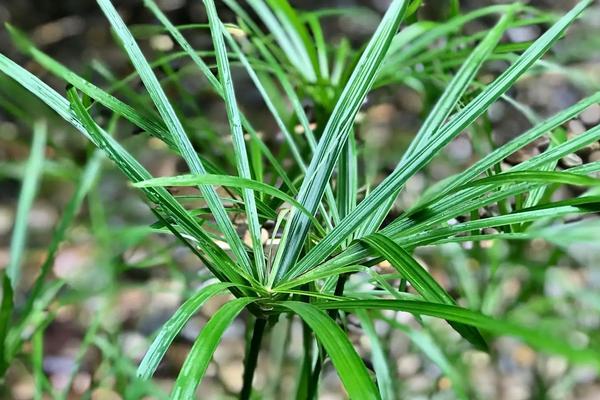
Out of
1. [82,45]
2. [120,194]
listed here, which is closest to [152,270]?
[120,194]

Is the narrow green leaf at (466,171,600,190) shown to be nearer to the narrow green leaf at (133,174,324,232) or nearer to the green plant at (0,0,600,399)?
the green plant at (0,0,600,399)

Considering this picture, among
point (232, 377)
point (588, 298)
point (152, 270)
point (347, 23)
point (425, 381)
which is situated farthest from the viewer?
point (347, 23)

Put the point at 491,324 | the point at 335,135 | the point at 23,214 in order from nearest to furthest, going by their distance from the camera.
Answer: the point at 491,324 < the point at 335,135 < the point at 23,214

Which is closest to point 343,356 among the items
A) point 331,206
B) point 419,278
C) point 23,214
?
point 419,278

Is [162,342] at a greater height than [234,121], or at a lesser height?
lesser

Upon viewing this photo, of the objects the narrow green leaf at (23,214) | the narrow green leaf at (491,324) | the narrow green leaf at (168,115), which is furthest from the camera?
the narrow green leaf at (23,214)

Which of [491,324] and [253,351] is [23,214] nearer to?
[253,351]

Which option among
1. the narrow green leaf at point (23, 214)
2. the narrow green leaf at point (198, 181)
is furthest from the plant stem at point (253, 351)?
the narrow green leaf at point (23, 214)

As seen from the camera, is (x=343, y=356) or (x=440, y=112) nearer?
(x=343, y=356)

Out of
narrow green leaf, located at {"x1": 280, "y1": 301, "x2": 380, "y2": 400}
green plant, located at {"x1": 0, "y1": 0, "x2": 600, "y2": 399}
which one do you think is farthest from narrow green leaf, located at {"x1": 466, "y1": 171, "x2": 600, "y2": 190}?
narrow green leaf, located at {"x1": 280, "y1": 301, "x2": 380, "y2": 400}

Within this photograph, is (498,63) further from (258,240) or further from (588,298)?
(258,240)

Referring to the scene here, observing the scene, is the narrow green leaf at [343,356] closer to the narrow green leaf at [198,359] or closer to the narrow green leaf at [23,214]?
the narrow green leaf at [198,359]
